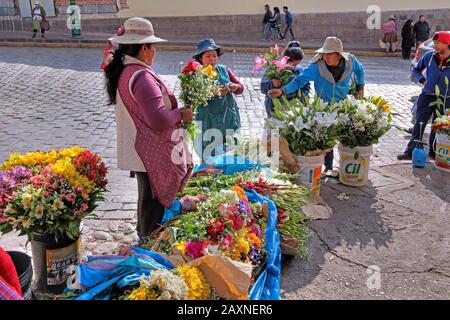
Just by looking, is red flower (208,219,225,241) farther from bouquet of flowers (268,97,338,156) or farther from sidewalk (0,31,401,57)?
sidewalk (0,31,401,57)

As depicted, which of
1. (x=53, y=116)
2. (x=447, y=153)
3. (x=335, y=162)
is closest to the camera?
(x=447, y=153)

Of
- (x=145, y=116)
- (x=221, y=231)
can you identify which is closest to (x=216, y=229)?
(x=221, y=231)

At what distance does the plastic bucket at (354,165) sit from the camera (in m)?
5.28

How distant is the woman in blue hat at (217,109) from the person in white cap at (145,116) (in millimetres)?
1418

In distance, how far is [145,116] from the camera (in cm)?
343

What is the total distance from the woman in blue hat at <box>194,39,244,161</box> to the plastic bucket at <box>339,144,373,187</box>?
1281 millimetres

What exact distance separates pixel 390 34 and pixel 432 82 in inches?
517

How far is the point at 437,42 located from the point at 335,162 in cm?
206

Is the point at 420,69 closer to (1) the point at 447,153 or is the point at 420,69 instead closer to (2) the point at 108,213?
(1) the point at 447,153

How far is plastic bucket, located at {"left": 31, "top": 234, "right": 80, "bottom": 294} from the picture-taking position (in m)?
3.36

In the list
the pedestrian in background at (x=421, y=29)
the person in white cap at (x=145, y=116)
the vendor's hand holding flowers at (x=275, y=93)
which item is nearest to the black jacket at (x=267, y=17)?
the pedestrian in background at (x=421, y=29)

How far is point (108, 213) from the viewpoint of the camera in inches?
194

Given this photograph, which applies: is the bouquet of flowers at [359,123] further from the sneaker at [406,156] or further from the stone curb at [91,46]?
the stone curb at [91,46]
